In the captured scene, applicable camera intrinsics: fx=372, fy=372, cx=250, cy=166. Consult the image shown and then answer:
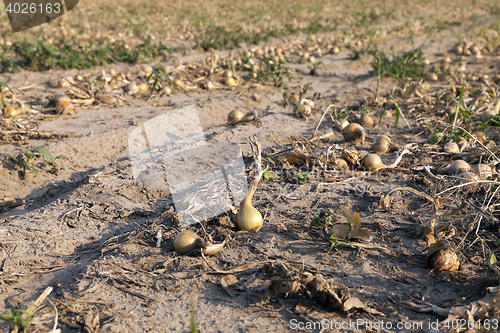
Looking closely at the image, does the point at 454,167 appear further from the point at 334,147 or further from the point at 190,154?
the point at 190,154

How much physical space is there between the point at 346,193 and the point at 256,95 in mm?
2844

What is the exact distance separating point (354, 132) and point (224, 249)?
2.28 meters

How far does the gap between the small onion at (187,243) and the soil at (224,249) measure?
54 mm

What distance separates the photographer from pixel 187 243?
2400 millimetres

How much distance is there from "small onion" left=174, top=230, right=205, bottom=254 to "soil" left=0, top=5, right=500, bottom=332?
0.05 meters

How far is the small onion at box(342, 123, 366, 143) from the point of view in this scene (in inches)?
160

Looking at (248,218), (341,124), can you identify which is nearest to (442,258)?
(248,218)

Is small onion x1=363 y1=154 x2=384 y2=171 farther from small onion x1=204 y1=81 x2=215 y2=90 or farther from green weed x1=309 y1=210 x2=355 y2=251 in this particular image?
small onion x1=204 y1=81 x2=215 y2=90

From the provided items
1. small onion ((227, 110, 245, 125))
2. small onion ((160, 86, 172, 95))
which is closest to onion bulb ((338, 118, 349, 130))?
small onion ((227, 110, 245, 125))

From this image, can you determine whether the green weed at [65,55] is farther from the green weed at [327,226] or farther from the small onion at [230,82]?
the green weed at [327,226]

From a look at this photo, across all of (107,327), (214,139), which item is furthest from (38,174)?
(107,327)

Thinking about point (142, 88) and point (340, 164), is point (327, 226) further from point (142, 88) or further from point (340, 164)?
point (142, 88)

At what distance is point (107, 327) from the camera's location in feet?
6.23

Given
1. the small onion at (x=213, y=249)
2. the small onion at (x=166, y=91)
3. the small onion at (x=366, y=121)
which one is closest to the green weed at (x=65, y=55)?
the small onion at (x=166, y=91)
